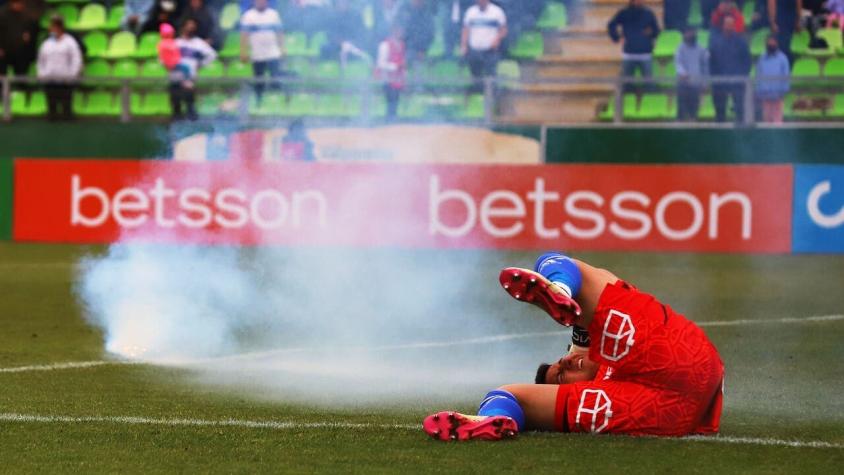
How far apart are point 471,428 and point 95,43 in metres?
14.5

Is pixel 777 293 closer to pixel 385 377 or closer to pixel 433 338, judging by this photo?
pixel 433 338

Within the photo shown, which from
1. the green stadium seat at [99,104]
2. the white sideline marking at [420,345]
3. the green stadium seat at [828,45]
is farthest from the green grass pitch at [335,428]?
the green stadium seat at [99,104]

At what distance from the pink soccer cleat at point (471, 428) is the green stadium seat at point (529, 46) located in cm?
1031

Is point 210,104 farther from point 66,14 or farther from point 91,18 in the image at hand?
point 66,14

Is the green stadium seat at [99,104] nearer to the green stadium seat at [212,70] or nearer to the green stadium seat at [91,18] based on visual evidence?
the green stadium seat at [91,18]

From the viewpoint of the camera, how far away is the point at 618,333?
575 cm

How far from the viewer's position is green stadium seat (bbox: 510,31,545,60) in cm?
1577

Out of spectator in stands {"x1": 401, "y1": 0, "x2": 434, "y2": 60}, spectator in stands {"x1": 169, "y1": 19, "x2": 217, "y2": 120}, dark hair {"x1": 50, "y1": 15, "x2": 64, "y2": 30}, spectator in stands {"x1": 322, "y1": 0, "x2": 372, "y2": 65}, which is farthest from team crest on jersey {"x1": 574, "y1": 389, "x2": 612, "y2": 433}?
dark hair {"x1": 50, "y1": 15, "x2": 64, "y2": 30}

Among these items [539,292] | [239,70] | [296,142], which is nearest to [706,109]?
[296,142]

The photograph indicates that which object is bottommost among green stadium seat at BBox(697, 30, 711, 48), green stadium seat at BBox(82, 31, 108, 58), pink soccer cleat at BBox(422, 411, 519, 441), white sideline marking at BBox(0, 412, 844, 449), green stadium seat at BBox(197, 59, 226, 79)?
white sideline marking at BBox(0, 412, 844, 449)

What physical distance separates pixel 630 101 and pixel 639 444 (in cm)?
1145

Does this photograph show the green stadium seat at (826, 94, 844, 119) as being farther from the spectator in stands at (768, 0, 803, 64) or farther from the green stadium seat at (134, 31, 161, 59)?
the green stadium seat at (134, 31, 161, 59)

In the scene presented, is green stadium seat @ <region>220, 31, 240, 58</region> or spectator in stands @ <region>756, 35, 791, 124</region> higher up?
green stadium seat @ <region>220, 31, 240, 58</region>

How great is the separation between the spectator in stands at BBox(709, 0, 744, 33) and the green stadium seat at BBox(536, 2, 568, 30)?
1589 mm
